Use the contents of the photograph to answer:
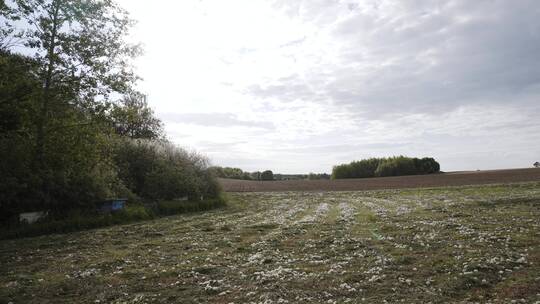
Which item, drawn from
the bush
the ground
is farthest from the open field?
the ground

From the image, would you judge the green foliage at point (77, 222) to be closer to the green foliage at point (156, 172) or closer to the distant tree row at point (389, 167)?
the green foliage at point (156, 172)

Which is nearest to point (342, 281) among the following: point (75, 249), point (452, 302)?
point (452, 302)

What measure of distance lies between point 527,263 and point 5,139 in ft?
82.7

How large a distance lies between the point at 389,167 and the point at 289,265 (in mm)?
115077

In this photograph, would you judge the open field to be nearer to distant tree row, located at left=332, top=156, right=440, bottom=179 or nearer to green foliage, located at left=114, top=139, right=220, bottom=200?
green foliage, located at left=114, top=139, right=220, bottom=200

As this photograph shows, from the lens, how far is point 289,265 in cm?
1266

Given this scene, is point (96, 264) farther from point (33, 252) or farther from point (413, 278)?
point (413, 278)

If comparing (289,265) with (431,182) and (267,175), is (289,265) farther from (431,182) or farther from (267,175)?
(267,175)

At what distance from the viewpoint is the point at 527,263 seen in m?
11.3

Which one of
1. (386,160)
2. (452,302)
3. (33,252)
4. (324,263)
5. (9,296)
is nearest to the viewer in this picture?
(452,302)

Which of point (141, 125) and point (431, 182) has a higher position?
point (141, 125)

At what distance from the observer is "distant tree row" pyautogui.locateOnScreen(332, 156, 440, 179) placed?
394ft

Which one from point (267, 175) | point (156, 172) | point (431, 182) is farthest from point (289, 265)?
point (267, 175)

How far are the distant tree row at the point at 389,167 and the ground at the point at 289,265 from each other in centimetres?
10254
